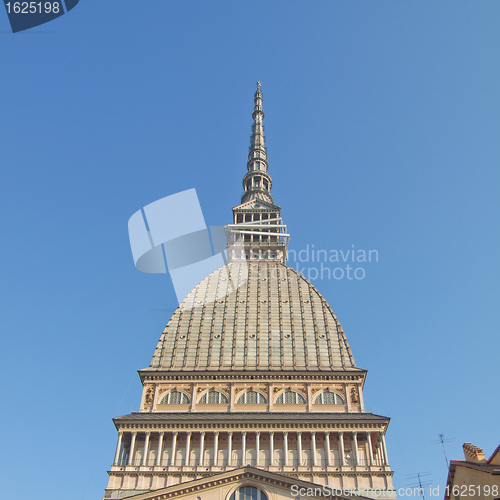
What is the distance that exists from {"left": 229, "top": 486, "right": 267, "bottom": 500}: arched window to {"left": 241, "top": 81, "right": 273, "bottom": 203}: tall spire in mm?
56985

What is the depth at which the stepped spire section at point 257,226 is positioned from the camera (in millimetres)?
81500

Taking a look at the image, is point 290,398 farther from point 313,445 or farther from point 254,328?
point 254,328

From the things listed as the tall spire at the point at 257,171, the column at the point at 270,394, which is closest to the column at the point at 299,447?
the column at the point at 270,394

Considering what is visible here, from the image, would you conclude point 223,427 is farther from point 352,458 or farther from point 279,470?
point 352,458

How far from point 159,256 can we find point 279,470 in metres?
30.2

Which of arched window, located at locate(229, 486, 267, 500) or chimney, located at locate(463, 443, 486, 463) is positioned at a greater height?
chimney, located at locate(463, 443, 486, 463)

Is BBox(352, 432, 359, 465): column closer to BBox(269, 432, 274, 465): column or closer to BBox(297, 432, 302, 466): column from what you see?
BBox(297, 432, 302, 466): column

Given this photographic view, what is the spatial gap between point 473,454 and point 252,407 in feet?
78.7

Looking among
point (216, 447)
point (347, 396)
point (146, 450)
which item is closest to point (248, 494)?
point (216, 447)

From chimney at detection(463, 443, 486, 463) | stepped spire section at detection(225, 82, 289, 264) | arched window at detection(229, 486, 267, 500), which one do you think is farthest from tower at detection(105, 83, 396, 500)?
chimney at detection(463, 443, 486, 463)

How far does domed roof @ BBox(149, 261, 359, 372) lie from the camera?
6228 cm

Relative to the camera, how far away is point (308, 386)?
58.1 m

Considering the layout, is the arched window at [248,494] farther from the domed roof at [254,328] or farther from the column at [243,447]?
the domed roof at [254,328]

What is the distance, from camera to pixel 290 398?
188 ft
